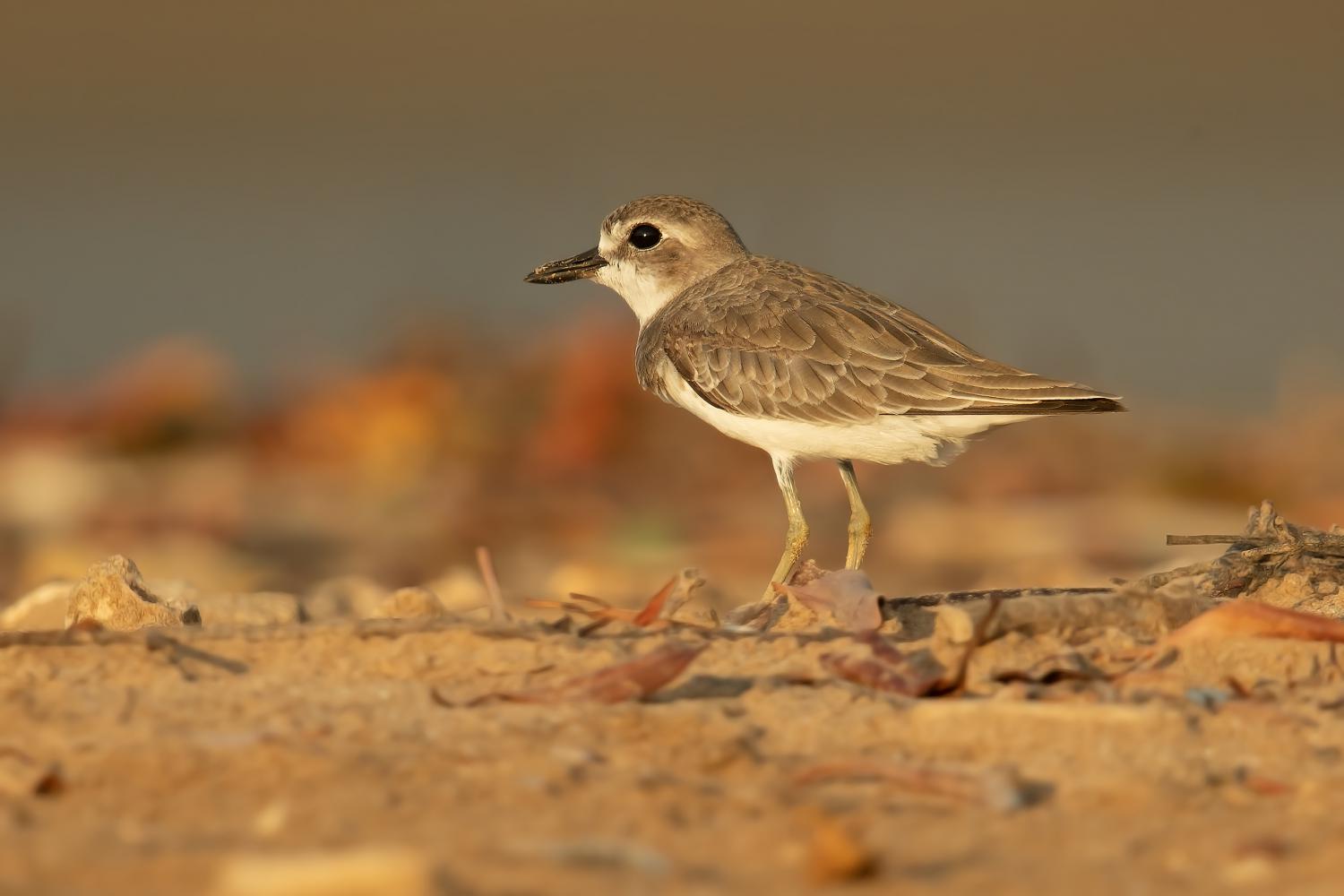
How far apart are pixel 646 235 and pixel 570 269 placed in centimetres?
37

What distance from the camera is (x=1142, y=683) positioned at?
344cm

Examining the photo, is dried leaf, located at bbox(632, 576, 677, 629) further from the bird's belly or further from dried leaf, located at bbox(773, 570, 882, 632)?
the bird's belly

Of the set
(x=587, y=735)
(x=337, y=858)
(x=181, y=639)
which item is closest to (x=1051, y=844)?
(x=587, y=735)

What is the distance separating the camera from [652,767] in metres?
2.91

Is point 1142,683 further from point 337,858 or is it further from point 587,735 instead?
point 337,858

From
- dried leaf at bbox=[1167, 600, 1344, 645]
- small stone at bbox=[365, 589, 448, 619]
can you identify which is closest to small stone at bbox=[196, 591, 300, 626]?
small stone at bbox=[365, 589, 448, 619]

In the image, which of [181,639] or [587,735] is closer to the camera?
[587,735]

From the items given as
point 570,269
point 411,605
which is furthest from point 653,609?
point 570,269

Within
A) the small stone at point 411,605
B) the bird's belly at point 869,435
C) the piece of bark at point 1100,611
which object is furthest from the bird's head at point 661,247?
the piece of bark at point 1100,611

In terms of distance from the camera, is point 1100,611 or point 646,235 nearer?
point 1100,611

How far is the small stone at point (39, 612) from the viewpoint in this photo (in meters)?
5.17

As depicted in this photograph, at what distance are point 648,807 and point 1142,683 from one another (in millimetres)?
1217

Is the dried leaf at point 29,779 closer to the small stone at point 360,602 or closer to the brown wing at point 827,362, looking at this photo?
the small stone at point 360,602

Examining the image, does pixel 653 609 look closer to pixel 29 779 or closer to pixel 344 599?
pixel 29 779
